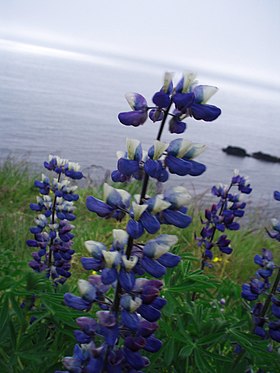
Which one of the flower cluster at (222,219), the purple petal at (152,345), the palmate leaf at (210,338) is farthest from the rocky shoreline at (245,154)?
the purple petal at (152,345)

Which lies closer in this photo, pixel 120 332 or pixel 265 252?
pixel 120 332

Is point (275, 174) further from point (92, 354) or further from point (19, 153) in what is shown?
point (92, 354)

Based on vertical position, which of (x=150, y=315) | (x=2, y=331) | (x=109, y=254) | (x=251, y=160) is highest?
(x=109, y=254)

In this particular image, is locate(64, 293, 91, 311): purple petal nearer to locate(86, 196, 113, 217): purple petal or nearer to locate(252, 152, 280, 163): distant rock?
locate(86, 196, 113, 217): purple petal

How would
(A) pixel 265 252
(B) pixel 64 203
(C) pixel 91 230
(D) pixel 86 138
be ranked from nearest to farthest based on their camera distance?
1. (A) pixel 265 252
2. (B) pixel 64 203
3. (C) pixel 91 230
4. (D) pixel 86 138

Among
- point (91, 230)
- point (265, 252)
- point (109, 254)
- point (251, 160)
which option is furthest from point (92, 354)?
point (251, 160)

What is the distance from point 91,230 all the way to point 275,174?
11.4m

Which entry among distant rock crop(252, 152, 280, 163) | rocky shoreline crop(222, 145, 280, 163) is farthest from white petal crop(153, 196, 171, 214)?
distant rock crop(252, 152, 280, 163)

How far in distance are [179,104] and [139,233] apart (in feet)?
1.17

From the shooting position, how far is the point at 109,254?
3.89ft

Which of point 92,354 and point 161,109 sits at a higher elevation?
point 161,109

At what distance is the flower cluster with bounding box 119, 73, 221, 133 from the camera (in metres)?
1.22

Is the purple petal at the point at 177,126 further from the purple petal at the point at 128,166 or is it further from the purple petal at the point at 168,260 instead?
the purple petal at the point at 168,260

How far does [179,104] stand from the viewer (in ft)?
4.01
